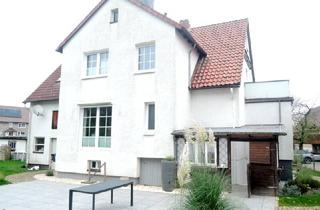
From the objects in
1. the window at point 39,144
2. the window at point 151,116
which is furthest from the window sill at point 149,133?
the window at point 39,144

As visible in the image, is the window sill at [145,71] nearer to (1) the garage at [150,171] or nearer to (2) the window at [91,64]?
(2) the window at [91,64]

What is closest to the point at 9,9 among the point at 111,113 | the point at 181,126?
the point at 111,113

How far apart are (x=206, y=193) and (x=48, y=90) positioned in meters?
18.7

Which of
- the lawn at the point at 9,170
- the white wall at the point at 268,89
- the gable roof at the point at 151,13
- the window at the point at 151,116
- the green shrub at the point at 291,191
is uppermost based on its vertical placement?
the gable roof at the point at 151,13

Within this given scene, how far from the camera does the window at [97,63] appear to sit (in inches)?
627

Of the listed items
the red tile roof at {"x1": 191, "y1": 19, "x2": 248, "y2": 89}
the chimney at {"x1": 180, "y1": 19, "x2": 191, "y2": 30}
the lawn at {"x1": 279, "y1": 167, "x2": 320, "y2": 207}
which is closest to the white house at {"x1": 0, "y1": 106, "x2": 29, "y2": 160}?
the chimney at {"x1": 180, "y1": 19, "x2": 191, "y2": 30}

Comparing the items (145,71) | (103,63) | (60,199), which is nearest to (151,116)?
(145,71)

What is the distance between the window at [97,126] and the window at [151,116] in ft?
7.24

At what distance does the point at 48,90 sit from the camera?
22266 mm

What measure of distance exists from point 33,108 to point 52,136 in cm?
261

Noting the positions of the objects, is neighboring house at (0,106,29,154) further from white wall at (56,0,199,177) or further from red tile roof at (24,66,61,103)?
white wall at (56,0,199,177)

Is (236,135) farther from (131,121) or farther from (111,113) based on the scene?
(111,113)

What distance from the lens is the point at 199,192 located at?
650 cm

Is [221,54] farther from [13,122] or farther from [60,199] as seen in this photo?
[13,122]
